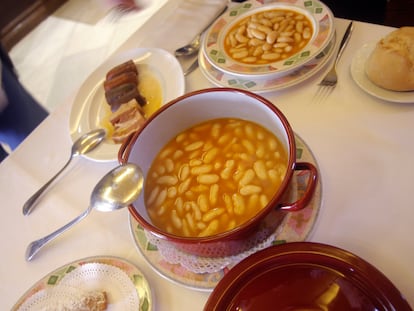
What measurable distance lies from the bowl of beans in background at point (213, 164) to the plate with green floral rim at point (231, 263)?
0.11ft

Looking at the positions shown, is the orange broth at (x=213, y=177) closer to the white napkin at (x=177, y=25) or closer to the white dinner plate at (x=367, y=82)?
the white dinner plate at (x=367, y=82)

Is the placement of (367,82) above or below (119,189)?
below

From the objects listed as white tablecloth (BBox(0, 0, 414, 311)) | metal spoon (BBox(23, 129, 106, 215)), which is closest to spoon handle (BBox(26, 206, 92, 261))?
white tablecloth (BBox(0, 0, 414, 311))

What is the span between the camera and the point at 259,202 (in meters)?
0.78

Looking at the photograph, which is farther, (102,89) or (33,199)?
(102,89)

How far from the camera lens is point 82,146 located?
1.06 meters

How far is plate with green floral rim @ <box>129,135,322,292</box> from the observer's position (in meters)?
0.75

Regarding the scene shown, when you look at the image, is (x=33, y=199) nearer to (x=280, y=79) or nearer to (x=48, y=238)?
(x=48, y=238)

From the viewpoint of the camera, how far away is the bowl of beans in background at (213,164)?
0.76 m

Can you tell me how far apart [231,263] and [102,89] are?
71 cm

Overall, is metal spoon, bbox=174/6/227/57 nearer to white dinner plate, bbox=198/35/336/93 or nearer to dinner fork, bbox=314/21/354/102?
white dinner plate, bbox=198/35/336/93

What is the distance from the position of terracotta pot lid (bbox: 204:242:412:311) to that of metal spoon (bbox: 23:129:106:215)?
0.56 meters

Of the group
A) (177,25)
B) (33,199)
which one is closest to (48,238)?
(33,199)

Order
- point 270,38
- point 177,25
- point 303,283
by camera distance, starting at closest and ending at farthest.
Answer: point 303,283
point 270,38
point 177,25
